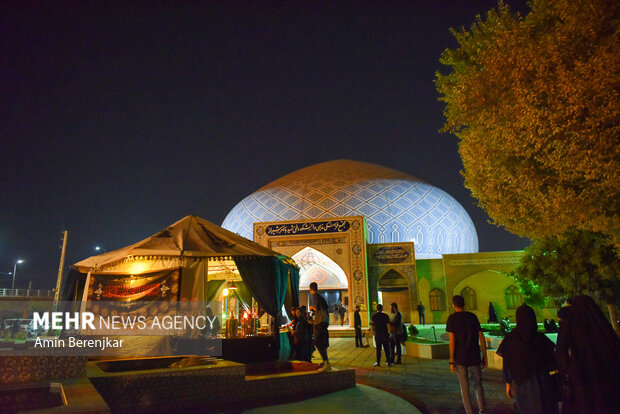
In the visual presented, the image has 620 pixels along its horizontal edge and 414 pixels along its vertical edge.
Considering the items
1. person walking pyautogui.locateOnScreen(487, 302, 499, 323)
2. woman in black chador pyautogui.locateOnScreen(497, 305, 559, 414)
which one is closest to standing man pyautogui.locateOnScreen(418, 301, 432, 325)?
person walking pyautogui.locateOnScreen(487, 302, 499, 323)

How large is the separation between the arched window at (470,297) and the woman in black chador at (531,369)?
18.6m

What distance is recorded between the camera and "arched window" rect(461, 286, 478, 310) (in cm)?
2059

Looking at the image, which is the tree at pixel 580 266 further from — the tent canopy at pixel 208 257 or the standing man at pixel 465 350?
the tent canopy at pixel 208 257

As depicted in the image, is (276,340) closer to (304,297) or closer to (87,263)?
(87,263)

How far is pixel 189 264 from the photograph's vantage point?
788 cm

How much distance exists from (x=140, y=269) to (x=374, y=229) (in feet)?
54.6

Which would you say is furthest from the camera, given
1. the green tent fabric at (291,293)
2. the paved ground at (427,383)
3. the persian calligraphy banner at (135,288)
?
the green tent fabric at (291,293)

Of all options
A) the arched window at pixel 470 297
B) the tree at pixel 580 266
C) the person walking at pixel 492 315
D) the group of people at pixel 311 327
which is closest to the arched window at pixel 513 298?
the arched window at pixel 470 297

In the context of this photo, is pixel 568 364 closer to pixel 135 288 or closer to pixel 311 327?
pixel 311 327

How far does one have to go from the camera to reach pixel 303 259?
22.9 metres

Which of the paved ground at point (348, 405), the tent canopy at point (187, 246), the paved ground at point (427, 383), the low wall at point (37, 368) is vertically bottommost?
the paved ground at point (427, 383)

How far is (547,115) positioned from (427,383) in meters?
3.74

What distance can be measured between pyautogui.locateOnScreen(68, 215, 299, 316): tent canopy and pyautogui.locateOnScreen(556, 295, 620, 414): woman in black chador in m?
5.19

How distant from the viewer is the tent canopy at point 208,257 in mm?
7445
